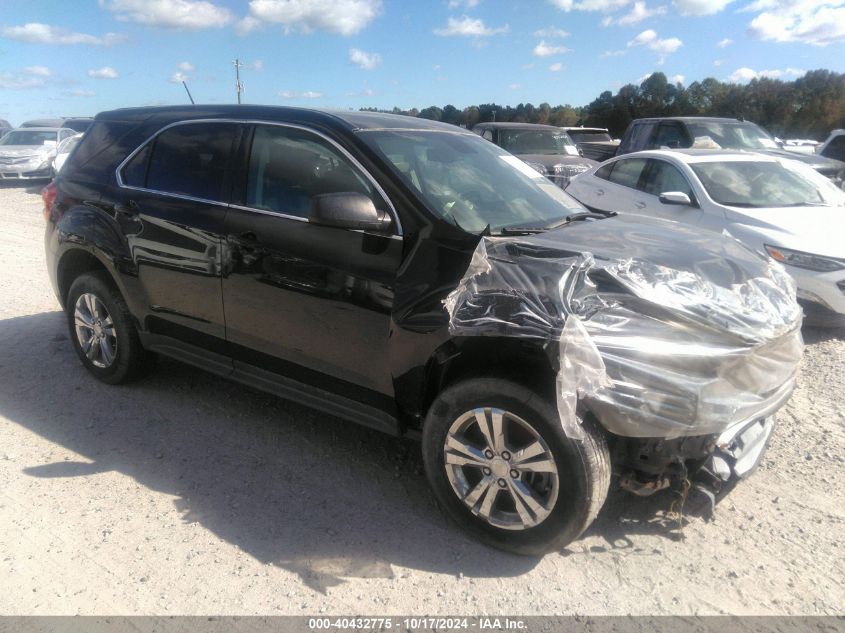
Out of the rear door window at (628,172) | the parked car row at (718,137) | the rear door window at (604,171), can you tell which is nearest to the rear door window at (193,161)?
the rear door window at (628,172)

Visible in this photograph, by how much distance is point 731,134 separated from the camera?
11.8 metres

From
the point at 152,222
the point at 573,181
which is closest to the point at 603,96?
the point at 573,181

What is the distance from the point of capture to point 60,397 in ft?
14.7

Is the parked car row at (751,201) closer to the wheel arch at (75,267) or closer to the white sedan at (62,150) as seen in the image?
the wheel arch at (75,267)

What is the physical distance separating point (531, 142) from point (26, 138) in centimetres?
1576

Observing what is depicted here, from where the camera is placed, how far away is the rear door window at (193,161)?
12.4 ft

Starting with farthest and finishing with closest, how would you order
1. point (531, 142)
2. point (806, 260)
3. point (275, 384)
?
point (531, 142) → point (806, 260) → point (275, 384)

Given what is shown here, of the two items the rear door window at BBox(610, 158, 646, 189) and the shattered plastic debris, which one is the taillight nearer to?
the shattered plastic debris

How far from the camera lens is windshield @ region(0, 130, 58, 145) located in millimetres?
19281

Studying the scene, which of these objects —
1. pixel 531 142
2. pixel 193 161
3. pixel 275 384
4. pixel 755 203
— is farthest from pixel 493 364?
pixel 531 142

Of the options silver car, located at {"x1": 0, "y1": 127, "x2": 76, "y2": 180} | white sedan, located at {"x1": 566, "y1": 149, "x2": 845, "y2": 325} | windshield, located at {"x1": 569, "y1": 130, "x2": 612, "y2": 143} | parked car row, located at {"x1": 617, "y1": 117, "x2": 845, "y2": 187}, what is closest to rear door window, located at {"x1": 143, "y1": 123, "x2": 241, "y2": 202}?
white sedan, located at {"x1": 566, "y1": 149, "x2": 845, "y2": 325}

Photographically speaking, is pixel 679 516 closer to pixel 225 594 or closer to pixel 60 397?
pixel 225 594

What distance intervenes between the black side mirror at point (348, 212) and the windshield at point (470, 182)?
0.82 ft

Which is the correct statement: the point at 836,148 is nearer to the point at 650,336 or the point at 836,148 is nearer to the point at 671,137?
the point at 671,137
